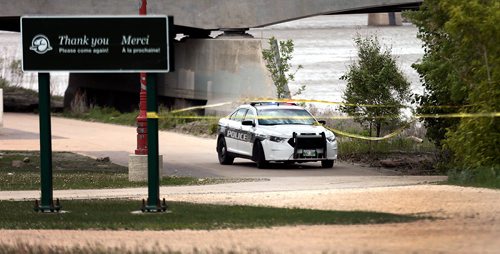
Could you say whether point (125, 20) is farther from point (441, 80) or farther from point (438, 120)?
point (438, 120)

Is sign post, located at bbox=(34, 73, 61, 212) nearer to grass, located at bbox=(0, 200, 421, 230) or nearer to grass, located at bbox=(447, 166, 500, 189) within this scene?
grass, located at bbox=(0, 200, 421, 230)

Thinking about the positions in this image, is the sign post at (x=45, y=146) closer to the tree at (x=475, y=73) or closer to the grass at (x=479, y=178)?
the grass at (x=479, y=178)

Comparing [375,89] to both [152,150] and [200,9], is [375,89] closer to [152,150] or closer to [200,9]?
[200,9]

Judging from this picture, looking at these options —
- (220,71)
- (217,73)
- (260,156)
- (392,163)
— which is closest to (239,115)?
(260,156)

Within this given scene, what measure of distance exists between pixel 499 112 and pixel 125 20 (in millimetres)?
7813

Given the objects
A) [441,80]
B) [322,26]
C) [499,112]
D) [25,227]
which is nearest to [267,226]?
[25,227]

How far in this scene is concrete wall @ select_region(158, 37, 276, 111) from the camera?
40625mm

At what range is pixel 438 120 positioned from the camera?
29.7 metres

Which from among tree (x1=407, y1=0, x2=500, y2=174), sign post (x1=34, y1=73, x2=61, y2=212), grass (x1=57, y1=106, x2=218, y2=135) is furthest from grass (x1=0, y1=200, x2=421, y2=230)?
grass (x1=57, y1=106, x2=218, y2=135)

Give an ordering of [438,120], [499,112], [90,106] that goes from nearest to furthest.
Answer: [499,112], [438,120], [90,106]

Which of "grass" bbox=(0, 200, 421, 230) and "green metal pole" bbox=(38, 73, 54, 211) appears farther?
"green metal pole" bbox=(38, 73, 54, 211)

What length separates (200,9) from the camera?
41062mm

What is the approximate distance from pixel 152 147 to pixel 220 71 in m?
24.6

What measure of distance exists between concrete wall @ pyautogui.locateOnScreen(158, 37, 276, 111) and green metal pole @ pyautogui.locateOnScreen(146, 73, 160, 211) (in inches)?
850
